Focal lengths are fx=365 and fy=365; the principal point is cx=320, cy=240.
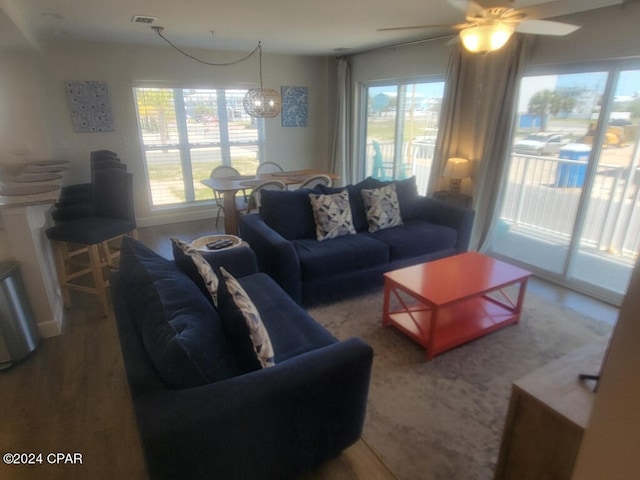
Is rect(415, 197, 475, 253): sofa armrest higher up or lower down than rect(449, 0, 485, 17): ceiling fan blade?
lower down

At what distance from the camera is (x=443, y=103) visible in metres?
4.34

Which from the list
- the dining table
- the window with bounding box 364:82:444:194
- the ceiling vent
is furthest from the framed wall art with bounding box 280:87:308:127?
the ceiling vent

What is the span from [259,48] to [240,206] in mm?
2294

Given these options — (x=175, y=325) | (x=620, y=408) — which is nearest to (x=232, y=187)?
(x=175, y=325)

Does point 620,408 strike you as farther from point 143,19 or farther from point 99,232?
point 143,19

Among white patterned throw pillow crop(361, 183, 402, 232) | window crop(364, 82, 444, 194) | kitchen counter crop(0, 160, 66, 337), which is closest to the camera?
kitchen counter crop(0, 160, 66, 337)

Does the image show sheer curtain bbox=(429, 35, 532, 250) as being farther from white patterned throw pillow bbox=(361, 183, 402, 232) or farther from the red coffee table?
the red coffee table

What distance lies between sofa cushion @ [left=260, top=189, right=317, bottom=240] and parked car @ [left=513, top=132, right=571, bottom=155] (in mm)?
2336

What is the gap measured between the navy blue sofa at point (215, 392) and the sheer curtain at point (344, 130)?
16.2ft

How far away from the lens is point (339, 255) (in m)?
3.05

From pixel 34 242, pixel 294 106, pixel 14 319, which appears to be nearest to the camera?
pixel 14 319

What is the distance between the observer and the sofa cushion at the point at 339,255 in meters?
2.96

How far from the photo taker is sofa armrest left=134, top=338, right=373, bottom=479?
1129 millimetres

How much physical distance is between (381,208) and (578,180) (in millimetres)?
1942
